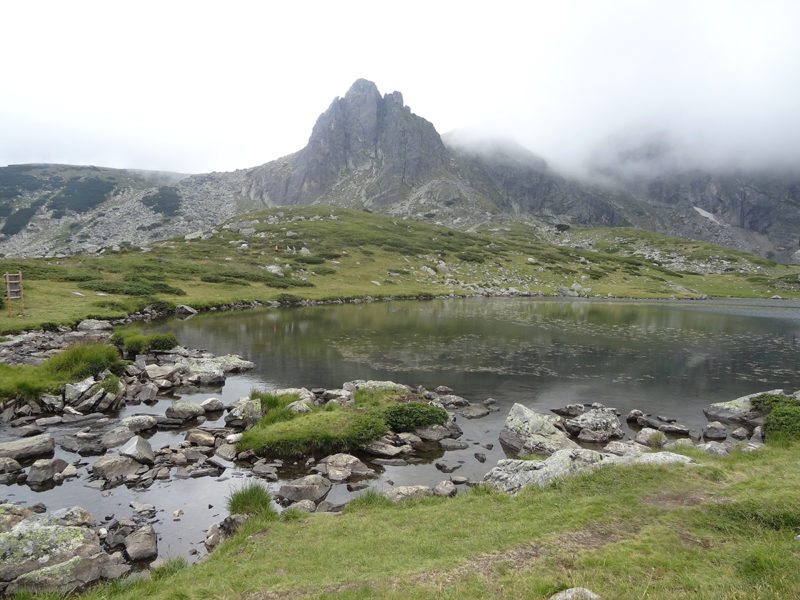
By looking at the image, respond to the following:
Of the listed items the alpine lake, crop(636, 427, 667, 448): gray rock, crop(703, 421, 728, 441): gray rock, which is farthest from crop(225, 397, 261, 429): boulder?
crop(703, 421, 728, 441): gray rock

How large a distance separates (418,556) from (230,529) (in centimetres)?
638

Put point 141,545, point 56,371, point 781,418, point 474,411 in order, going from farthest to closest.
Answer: point 474,411, point 56,371, point 781,418, point 141,545

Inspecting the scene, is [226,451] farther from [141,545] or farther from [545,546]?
[545,546]

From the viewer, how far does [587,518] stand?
11.5 meters

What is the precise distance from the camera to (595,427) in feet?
76.4

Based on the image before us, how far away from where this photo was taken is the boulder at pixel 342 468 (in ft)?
57.8

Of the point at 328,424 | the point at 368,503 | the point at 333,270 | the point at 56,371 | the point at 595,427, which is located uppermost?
the point at 333,270

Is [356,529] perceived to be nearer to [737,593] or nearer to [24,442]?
[737,593]

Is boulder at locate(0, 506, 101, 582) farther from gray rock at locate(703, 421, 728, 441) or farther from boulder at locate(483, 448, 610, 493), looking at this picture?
gray rock at locate(703, 421, 728, 441)

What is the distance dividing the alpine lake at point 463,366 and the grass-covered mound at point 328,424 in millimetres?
A: 1732

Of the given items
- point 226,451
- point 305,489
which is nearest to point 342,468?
point 305,489

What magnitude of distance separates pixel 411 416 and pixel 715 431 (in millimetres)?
Result: 16982

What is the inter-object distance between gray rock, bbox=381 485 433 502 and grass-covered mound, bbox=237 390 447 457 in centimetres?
496

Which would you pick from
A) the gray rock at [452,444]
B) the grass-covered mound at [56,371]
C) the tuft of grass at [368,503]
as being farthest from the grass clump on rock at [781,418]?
→ the grass-covered mound at [56,371]
